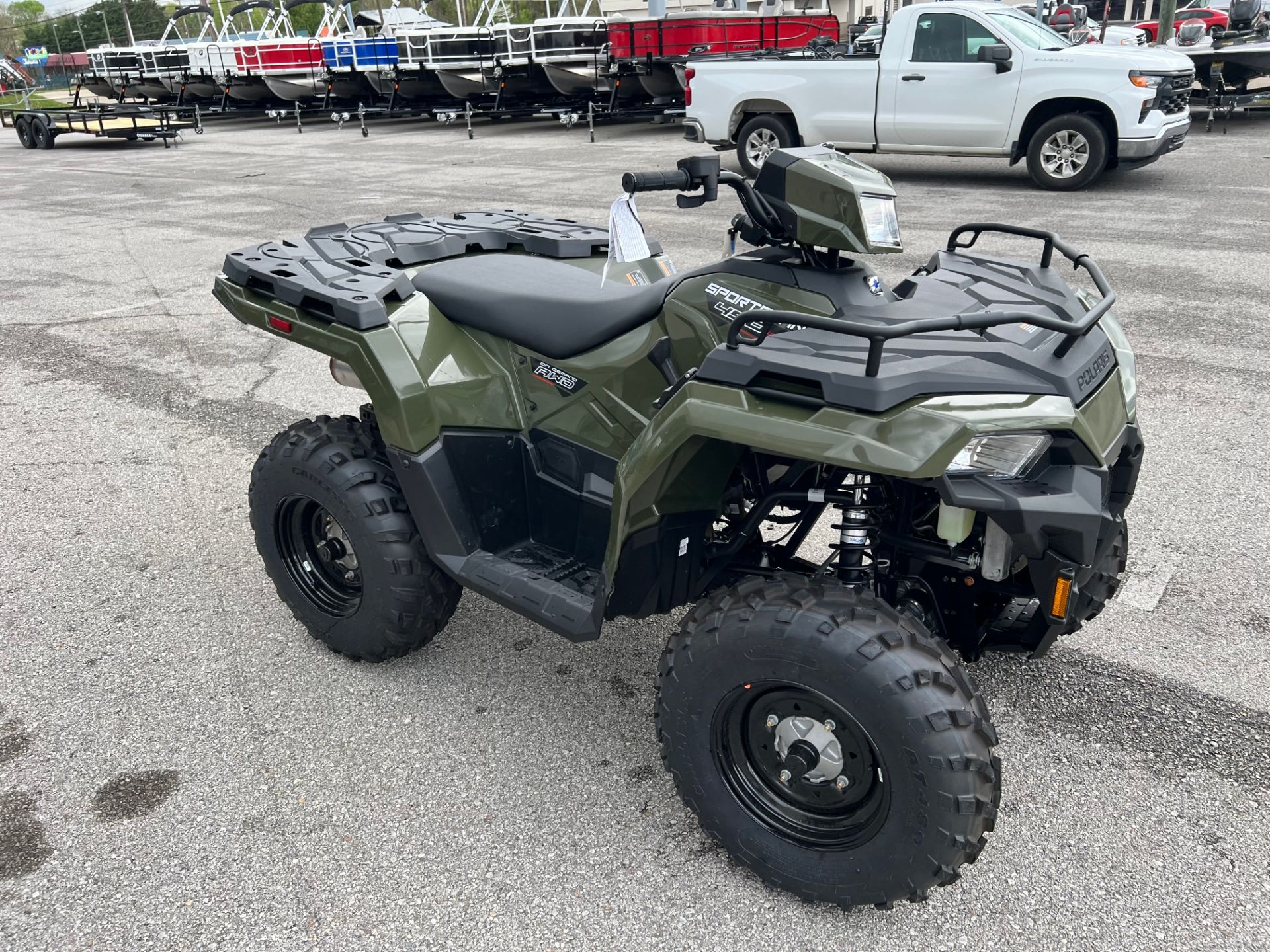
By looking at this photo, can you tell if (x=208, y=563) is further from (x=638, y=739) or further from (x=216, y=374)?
(x=216, y=374)

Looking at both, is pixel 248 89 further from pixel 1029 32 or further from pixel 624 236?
pixel 624 236

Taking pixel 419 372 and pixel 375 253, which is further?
pixel 375 253

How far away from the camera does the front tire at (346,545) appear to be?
3.00 meters

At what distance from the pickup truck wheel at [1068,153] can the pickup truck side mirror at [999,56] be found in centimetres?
75

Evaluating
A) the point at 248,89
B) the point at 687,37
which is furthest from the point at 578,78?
A: the point at 248,89

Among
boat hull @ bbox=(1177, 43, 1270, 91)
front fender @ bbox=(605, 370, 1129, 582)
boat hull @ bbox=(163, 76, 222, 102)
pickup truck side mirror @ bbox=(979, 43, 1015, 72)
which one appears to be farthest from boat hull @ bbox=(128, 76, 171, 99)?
front fender @ bbox=(605, 370, 1129, 582)

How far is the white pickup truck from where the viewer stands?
10266mm

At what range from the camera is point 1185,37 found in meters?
15.0

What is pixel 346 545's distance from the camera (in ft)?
11.1

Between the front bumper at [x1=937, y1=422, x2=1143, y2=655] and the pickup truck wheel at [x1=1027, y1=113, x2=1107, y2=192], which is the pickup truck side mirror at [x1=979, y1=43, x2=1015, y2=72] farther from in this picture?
the front bumper at [x1=937, y1=422, x2=1143, y2=655]

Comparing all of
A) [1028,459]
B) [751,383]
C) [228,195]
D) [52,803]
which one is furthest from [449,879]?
[228,195]

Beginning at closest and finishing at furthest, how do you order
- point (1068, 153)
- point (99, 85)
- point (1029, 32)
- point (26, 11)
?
point (1068, 153) < point (1029, 32) < point (99, 85) < point (26, 11)

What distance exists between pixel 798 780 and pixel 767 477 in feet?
2.43

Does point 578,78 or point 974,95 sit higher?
point 974,95
